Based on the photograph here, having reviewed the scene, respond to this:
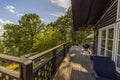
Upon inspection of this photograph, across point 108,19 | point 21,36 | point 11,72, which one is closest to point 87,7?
point 108,19

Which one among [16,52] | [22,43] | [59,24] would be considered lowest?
[16,52]

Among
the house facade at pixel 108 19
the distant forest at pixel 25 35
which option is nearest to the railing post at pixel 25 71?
the house facade at pixel 108 19

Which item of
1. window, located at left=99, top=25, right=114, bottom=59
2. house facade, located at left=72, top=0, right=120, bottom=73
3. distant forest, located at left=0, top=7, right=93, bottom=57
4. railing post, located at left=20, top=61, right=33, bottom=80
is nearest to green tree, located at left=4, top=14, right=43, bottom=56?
Result: distant forest, located at left=0, top=7, right=93, bottom=57

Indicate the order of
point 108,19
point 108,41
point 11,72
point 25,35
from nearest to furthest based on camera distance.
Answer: point 11,72, point 108,19, point 108,41, point 25,35

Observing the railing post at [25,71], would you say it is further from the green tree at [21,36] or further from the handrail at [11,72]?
the green tree at [21,36]

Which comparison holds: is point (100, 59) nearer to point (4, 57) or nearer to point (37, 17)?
point (4, 57)

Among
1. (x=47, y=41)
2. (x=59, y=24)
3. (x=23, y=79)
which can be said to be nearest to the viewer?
(x=23, y=79)

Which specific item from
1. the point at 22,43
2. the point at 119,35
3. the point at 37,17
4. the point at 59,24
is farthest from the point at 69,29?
the point at 119,35

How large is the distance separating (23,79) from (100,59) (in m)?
1.89

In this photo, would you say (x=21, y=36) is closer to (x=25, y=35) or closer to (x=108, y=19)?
(x=25, y=35)

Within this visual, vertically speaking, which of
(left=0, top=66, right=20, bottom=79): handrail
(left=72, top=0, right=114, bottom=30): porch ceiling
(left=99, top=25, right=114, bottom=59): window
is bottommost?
(left=0, top=66, right=20, bottom=79): handrail

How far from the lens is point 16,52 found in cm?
2525

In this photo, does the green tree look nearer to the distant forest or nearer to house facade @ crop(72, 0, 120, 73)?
the distant forest

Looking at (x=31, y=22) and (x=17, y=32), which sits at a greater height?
(x=31, y=22)
